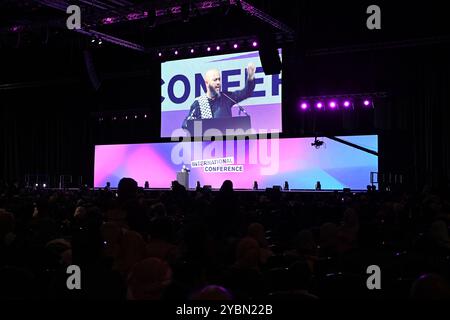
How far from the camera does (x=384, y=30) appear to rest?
1514cm

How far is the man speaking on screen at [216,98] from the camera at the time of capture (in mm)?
16312

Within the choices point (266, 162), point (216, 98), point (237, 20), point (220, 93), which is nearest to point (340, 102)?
point (266, 162)

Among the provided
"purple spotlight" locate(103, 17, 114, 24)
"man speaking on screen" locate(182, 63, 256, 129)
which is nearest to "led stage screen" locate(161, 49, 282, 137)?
"man speaking on screen" locate(182, 63, 256, 129)

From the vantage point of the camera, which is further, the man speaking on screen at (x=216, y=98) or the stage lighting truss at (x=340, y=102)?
the man speaking on screen at (x=216, y=98)

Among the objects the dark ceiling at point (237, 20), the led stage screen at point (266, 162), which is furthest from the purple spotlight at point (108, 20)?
the led stage screen at point (266, 162)

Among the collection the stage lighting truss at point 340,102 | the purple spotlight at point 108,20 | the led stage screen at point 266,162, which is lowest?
the led stage screen at point 266,162

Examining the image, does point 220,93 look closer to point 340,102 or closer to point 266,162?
point 266,162

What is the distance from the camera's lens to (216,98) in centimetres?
1664

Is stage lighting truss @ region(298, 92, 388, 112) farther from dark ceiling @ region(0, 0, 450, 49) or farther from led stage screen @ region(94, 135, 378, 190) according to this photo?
dark ceiling @ region(0, 0, 450, 49)

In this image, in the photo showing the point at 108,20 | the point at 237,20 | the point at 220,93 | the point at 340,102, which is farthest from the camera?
the point at 220,93

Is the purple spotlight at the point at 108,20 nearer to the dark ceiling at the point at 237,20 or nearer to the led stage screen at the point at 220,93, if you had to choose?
the dark ceiling at the point at 237,20

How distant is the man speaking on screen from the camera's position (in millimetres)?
16312
